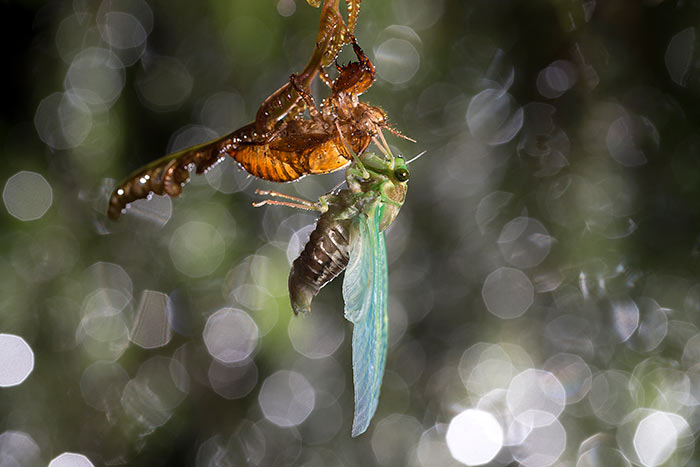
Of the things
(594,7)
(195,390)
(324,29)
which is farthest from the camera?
(195,390)

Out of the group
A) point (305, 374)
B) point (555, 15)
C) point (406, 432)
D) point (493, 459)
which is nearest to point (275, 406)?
point (305, 374)

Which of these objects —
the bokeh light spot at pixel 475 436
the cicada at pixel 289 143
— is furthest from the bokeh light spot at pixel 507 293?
the cicada at pixel 289 143

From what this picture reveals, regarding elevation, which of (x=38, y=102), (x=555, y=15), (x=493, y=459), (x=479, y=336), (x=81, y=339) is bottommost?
(x=493, y=459)

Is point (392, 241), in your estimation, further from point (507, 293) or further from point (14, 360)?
point (14, 360)

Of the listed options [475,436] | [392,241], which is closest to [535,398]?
[475,436]

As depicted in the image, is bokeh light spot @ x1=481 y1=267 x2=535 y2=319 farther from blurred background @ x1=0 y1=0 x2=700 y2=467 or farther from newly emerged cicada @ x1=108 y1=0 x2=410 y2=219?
newly emerged cicada @ x1=108 y1=0 x2=410 y2=219

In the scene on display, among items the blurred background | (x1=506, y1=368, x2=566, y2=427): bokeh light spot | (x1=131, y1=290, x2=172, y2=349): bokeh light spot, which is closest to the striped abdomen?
the blurred background

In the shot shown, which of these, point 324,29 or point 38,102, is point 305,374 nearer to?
point 38,102

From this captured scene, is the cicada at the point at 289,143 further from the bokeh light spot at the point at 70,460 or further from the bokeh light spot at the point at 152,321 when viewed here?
the bokeh light spot at the point at 70,460
